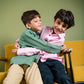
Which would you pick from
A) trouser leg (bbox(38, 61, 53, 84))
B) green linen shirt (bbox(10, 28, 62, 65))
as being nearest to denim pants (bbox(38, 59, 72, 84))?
trouser leg (bbox(38, 61, 53, 84))

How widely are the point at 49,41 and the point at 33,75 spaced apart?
45 cm

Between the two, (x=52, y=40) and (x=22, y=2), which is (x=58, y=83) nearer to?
(x=52, y=40)

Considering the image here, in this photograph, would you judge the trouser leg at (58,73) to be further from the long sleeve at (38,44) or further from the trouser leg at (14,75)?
the trouser leg at (14,75)

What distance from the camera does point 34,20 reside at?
152 cm

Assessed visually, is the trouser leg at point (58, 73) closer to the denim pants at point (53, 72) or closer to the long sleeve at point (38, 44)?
the denim pants at point (53, 72)

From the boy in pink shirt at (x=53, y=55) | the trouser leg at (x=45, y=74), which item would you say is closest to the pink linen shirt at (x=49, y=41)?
the boy in pink shirt at (x=53, y=55)

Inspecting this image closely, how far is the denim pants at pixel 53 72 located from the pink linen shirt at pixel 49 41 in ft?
0.26

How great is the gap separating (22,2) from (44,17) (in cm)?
42

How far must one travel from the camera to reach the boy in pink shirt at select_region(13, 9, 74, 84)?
1.17 m

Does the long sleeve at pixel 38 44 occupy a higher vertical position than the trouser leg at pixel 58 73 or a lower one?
higher

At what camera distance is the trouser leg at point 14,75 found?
3.67ft

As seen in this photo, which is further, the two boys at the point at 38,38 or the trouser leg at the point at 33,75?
the two boys at the point at 38,38

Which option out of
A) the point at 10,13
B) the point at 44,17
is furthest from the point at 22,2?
the point at 44,17

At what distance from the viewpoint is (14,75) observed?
1.17m
